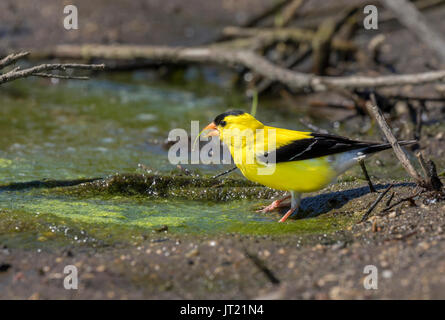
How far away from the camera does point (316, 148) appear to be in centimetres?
458

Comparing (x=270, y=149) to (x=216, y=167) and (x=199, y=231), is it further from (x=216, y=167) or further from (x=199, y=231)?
(x=216, y=167)

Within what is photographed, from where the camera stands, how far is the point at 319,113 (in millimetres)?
8500

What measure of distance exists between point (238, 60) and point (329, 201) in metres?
4.30

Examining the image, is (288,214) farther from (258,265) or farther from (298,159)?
(258,265)

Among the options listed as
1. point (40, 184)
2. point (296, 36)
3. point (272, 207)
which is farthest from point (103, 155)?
point (296, 36)

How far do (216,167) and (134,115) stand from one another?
259 centimetres

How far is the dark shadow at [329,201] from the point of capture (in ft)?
15.3

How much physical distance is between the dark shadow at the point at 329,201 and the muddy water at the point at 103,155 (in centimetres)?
25

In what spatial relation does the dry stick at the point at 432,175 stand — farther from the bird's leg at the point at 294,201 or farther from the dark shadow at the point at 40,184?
the dark shadow at the point at 40,184

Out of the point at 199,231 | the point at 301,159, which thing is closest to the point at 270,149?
the point at 301,159

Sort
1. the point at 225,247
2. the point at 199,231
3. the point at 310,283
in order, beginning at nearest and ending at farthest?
the point at 310,283 < the point at 225,247 < the point at 199,231

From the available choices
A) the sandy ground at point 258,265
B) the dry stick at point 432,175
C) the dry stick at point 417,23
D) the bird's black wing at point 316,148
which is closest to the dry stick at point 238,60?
the dry stick at point 417,23
